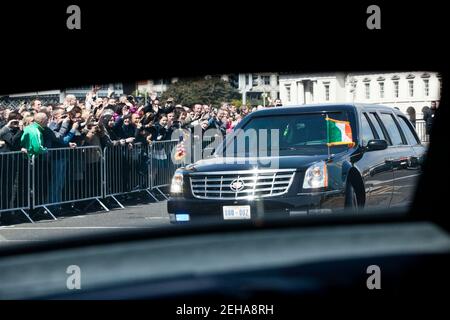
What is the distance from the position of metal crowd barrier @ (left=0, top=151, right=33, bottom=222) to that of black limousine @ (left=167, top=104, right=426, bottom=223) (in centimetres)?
381

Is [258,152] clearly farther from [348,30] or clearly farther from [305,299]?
[305,299]

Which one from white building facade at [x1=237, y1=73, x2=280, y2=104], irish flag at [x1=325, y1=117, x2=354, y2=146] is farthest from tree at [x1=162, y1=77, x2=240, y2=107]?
irish flag at [x1=325, y1=117, x2=354, y2=146]

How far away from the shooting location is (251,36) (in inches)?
82.7

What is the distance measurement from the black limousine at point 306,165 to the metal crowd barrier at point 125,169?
4.94m

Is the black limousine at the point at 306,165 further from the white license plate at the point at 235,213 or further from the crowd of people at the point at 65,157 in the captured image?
the crowd of people at the point at 65,157

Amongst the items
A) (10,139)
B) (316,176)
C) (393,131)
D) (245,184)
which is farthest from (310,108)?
(10,139)

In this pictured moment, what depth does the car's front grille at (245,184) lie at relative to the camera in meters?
5.59

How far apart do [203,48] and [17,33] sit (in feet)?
1.65

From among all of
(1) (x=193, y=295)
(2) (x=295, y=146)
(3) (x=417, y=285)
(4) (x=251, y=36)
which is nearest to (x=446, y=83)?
(4) (x=251, y=36)

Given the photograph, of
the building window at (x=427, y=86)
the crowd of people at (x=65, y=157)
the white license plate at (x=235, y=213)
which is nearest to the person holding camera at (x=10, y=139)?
the crowd of people at (x=65, y=157)

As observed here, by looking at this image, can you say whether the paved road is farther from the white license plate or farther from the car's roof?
the car's roof

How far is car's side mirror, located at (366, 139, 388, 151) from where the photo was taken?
7160 mm

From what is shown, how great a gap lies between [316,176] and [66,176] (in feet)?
19.0

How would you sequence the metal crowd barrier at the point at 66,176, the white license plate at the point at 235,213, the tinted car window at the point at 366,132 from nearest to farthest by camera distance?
the white license plate at the point at 235,213 → the tinted car window at the point at 366,132 → the metal crowd barrier at the point at 66,176
